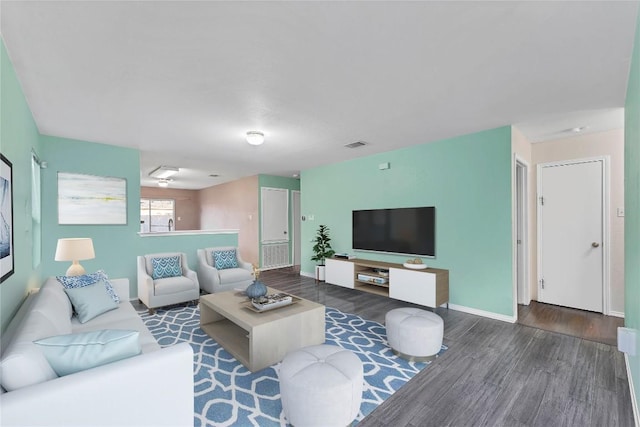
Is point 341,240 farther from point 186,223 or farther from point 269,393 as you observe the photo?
point 186,223

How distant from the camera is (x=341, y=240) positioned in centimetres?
559

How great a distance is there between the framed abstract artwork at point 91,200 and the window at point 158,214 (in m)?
5.98

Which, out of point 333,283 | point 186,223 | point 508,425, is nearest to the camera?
point 508,425

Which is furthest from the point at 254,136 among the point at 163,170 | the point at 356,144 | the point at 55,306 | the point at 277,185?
the point at 277,185

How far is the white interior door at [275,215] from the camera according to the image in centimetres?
719

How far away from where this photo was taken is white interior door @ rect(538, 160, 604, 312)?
3713mm

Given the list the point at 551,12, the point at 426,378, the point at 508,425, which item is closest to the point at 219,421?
the point at 426,378

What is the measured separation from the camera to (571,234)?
390 cm

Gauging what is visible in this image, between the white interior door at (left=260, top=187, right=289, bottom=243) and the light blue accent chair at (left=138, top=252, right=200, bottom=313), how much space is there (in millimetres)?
2978

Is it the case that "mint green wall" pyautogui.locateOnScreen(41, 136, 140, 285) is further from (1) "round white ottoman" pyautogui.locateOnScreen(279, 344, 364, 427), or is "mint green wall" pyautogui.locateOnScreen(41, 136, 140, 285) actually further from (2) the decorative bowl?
(2) the decorative bowl

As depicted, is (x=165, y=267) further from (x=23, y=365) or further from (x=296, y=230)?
(x=296, y=230)

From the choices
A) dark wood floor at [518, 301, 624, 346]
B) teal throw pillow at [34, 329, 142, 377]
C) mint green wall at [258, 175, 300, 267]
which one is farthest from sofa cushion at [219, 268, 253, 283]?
dark wood floor at [518, 301, 624, 346]

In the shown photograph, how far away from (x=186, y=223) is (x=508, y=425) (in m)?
10.6

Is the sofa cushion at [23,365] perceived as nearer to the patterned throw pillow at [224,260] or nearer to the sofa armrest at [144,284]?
the sofa armrest at [144,284]
